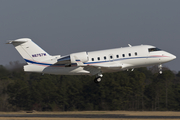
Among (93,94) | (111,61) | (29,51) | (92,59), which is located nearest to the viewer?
(111,61)

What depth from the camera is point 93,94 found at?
69438mm

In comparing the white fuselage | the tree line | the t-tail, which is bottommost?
the tree line

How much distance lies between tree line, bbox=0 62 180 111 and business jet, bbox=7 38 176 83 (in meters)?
36.4

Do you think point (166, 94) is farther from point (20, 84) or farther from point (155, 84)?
point (20, 84)

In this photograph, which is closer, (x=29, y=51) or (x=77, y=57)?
(x=77, y=57)

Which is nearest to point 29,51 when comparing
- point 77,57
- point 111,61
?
point 77,57

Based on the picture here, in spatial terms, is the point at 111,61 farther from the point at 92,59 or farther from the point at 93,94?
the point at 93,94

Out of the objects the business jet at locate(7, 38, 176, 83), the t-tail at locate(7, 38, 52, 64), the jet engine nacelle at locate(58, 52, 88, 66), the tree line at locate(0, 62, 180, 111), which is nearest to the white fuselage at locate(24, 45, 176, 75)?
the business jet at locate(7, 38, 176, 83)

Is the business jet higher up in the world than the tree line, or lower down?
higher up

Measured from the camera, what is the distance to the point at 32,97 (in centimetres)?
7025

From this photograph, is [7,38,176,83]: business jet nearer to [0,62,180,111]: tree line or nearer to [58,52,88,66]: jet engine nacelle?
[58,52,88,66]: jet engine nacelle

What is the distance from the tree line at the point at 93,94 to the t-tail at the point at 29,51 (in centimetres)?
3698

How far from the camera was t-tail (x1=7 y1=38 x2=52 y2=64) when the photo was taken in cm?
3228

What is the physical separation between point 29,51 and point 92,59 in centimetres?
738
